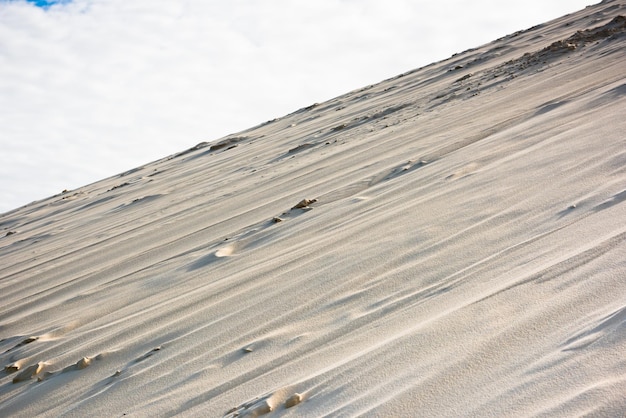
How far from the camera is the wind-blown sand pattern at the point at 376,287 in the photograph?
5.46ft

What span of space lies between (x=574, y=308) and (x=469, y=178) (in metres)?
1.82

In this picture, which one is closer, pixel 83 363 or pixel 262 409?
pixel 262 409

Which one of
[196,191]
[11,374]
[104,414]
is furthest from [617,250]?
[196,191]

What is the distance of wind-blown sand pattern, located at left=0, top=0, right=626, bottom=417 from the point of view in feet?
5.46

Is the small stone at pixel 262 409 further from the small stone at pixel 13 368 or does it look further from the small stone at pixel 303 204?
the small stone at pixel 303 204

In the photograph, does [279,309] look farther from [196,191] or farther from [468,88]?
[468,88]

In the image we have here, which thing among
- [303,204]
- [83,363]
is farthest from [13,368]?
[303,204]

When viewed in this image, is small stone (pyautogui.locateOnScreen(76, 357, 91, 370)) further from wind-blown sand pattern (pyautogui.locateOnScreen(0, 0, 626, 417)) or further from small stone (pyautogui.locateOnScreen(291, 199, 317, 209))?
small stone (pyautogui.locateOnScreen(291, 199, 317, 209))

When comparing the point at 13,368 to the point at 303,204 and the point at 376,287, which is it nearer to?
the point at 376,287

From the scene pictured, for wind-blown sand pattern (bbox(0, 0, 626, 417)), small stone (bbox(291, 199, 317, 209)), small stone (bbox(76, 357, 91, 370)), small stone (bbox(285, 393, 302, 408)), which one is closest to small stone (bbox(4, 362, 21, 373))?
wind-blown sand pattern (bbox(0, 0, 626, 417))

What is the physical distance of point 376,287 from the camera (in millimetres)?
2496

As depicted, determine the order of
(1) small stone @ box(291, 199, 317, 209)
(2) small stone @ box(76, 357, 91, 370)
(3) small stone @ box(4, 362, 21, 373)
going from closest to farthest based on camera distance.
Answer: (2) small stone @ box(76, 357, 91, 370), (3) small stone @ box(4, 362, 21, 373), (1) small stone @ box(291, 199, 317, 209)

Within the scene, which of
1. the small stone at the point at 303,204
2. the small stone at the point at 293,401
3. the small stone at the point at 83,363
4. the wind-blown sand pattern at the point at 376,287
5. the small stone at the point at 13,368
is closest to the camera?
the wind-blown sand pattern at the point at 376,287

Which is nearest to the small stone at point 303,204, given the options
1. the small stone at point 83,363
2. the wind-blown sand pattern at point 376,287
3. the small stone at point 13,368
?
the wind-blown sand pattern at point 376,287
